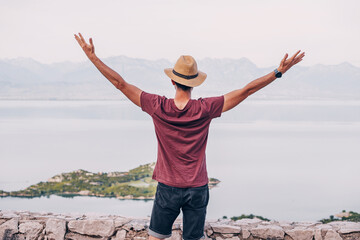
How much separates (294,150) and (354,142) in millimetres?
1799

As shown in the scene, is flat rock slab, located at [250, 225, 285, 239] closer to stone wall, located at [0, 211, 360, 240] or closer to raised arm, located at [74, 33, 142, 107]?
stone wall, located at [0, 211, 360, 240]

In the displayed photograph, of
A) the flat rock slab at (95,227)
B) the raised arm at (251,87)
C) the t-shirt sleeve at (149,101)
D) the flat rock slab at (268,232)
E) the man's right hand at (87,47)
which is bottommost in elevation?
the flat rock slab at (95,227)

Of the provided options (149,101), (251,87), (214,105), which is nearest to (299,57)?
(251,87)

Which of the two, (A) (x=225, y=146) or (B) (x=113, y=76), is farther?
(A) (x=225, y=146)

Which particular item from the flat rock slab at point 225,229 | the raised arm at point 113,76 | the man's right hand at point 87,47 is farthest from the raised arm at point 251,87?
the flat rock slab at point 225,229

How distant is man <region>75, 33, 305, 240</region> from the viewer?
2.56 meters

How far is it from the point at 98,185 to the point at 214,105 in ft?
29.6

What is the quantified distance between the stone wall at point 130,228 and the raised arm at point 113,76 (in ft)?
4.28

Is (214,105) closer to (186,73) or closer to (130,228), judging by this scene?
(186,73)

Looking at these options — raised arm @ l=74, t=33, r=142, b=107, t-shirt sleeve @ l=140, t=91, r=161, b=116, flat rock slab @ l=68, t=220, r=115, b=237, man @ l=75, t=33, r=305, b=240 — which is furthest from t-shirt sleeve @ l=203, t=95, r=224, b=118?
flat rock slab @ l=68, t=220, r=115, b=237

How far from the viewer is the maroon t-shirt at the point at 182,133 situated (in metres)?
2.55

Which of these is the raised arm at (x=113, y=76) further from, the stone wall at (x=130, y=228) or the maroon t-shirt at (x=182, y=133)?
the stone wall at (x=130, y=228)

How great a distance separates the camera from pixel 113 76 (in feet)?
8.54

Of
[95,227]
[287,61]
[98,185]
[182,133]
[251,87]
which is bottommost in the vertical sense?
[95,227]
